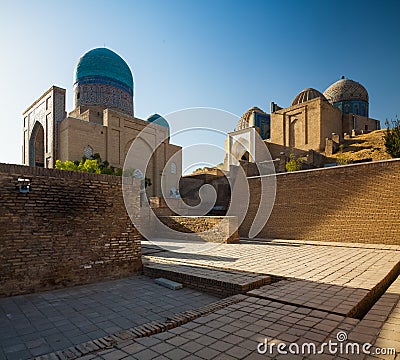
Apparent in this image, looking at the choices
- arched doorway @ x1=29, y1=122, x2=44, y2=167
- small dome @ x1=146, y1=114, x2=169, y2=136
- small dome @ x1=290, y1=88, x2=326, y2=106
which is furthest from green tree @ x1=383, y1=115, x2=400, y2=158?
arched doorway @ x1=29, y1=122, x2=44, y2=167

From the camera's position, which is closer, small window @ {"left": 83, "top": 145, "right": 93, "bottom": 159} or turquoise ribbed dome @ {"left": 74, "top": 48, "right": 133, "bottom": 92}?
small window @ {"left": 83, "top": 145, "right": 93, "bottom": 159}

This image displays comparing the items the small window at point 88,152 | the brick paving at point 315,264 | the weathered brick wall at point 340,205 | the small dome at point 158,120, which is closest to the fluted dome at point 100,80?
the small dome at point 158,120

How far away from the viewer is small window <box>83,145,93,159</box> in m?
22.4

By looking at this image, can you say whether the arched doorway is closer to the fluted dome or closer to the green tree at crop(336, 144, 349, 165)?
the fluted dome

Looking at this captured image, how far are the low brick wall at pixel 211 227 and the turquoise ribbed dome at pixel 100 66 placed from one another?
18.9 metres

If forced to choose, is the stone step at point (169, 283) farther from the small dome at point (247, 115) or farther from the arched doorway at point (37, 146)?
the small dome at point (247, 115)

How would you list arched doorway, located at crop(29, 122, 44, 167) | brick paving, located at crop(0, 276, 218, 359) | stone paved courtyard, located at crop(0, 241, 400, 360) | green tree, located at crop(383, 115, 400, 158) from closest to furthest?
stone paved courtyard, located at crop(0, 241, 400, 360), brick paving, located at crop(0, 276, 218, 359), green tree, located at crop(383, 115, 400, 158), arched doorway, located at crop(29, 122, 44, 167)

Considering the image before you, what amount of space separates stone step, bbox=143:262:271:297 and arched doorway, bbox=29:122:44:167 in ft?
75.9

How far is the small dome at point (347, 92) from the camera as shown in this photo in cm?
3095

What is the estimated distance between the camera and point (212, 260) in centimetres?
682

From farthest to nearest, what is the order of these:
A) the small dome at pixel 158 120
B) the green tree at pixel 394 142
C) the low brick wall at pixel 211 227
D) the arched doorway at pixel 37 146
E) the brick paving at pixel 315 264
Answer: the small dome at pixel 158 120
the arched doorway at pixel 37 146
the green tree at pixel 394 142
the low brick wall at pixel 211 227
the brick paving at pixel 315 264

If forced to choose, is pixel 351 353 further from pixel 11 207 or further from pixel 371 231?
pixel 371 231

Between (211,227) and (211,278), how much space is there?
6.11 metres

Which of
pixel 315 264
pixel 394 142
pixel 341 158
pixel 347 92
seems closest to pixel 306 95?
pixel 347 92
